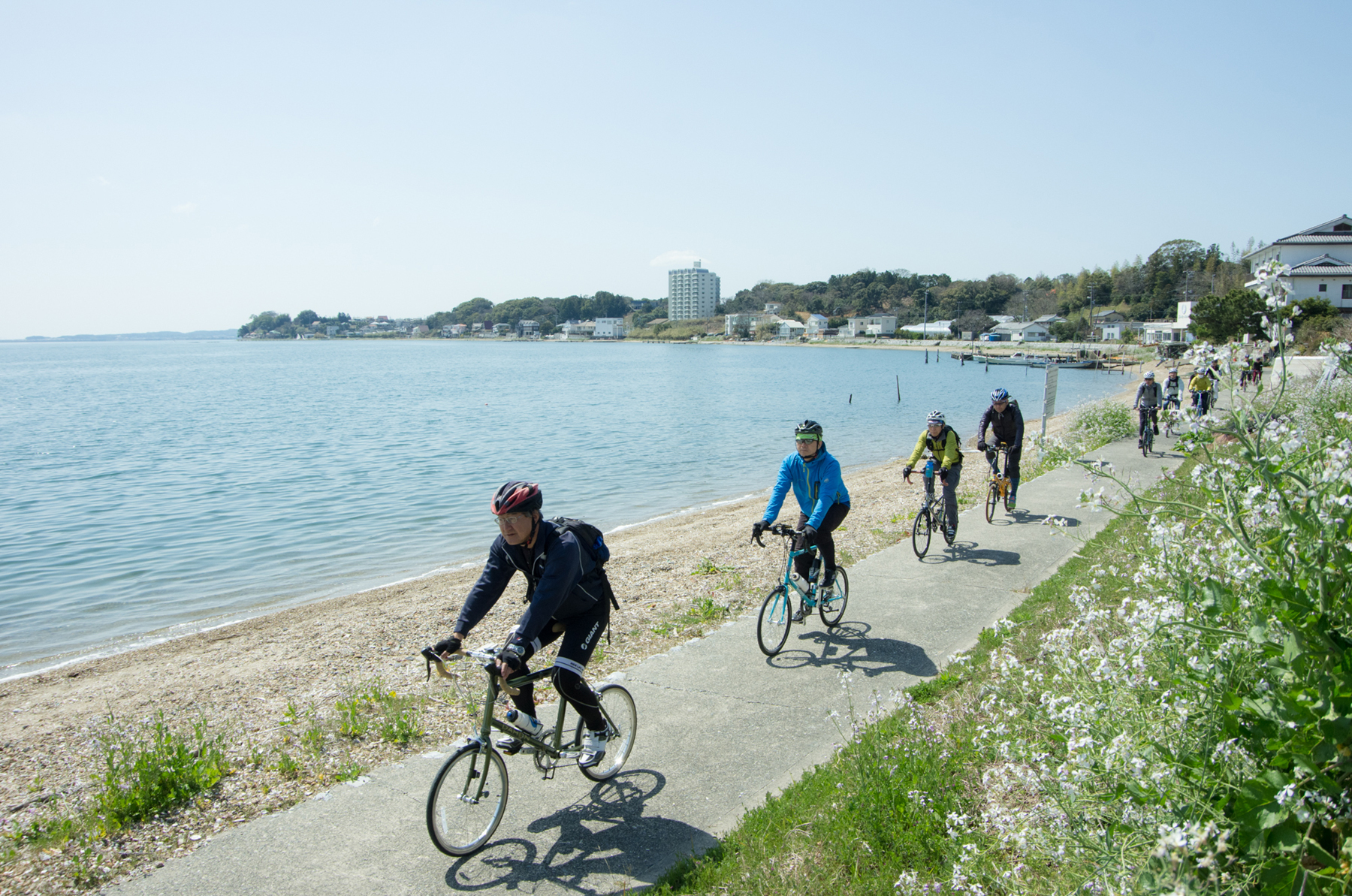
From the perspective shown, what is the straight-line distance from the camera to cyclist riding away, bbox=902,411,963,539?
10.9m

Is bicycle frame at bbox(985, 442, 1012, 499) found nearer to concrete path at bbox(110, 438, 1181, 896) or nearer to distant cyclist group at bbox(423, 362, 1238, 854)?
concrete path at bbox(110, 438, 1181, 896)

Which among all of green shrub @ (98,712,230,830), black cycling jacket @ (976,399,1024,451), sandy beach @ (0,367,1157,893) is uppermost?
black cycling jacket @ (976,399,1024,451)

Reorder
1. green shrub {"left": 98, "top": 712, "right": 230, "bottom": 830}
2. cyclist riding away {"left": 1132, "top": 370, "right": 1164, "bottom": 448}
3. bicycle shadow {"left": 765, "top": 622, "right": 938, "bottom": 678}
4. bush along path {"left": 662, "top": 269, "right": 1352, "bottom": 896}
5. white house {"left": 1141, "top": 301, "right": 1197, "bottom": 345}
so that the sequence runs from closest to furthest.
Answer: bush along path {"left": 662, "top": 269, "right": 1352, "bottom": 896} < green shrub {"left": 98, "top": 712, "right": 230, "bottom": 830} < bicycle shadow {"left": 765, "top": 622, "right": 938, "bottom": 678} < cyclist riding away {"left": 1132, "top": 370, "right": 1164, "bottom": 448} < white house {"left": 1141, "top": 301, "right": 1197, "bottom": 345}

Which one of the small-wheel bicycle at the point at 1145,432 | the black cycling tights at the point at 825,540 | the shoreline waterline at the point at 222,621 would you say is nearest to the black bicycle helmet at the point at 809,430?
the black cycling tights at the point at 825,540

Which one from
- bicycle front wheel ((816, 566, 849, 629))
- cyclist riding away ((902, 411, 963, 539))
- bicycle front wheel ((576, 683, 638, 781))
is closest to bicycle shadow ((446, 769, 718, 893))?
bicycle front wheel ((576, 683, 638, 781))

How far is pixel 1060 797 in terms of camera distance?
3.08 m

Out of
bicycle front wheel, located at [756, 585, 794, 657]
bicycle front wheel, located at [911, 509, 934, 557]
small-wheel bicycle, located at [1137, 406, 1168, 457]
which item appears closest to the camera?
bicycle front wheel, located at [756, 585, 794, 657]

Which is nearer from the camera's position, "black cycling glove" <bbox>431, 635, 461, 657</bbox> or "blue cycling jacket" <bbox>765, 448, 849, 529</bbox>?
"black cycling glove" <bbox>431, 635, 461, 657</bbox>

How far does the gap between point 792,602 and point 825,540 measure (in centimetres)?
94

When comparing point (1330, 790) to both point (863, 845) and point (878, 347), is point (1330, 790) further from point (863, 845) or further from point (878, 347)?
point (878, 347)

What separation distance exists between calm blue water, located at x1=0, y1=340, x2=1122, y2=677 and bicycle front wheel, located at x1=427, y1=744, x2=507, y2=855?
1011cm

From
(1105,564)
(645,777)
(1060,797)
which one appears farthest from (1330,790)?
(1105,564)

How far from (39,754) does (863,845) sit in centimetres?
732

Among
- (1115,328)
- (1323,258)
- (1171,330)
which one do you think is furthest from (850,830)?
(1115,328)
